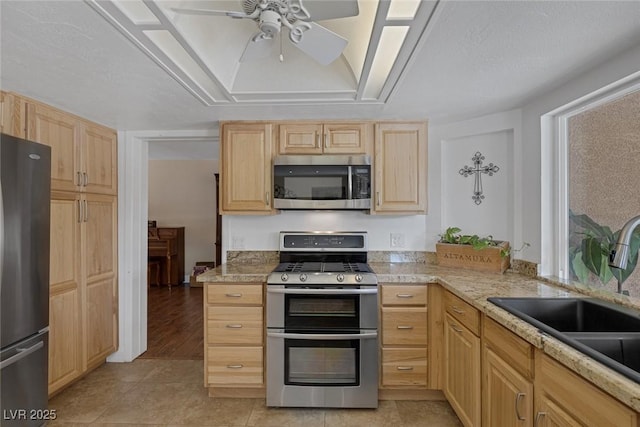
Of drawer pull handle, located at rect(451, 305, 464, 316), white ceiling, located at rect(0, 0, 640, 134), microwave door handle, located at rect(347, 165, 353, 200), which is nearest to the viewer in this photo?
white ceiling, located at rect(0, 0, 640, 134)

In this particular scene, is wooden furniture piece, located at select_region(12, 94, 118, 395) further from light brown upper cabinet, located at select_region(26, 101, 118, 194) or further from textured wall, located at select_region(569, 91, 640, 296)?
textured wall, located at select_region(569, 91, 640, 296)

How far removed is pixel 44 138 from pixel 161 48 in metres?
1.29

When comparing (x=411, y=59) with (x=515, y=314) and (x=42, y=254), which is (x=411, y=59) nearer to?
(x=515, y=314)

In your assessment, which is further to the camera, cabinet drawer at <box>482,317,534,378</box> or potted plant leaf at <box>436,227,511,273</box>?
potted plant leaf at <box>436,227,511,273</box>

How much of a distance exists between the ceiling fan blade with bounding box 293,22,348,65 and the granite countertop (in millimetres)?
1416

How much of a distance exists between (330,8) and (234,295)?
6.10 feet

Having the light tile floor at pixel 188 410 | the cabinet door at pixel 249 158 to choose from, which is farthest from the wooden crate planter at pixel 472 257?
the cabinet door at pixel 249 158

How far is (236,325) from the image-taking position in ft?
7.45

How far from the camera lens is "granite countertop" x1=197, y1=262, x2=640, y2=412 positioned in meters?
0.90

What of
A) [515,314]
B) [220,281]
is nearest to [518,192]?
[515,314]

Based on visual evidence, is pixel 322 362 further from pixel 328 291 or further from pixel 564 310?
pixel 564 310

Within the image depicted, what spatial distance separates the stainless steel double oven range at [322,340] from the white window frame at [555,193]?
1.23 meters

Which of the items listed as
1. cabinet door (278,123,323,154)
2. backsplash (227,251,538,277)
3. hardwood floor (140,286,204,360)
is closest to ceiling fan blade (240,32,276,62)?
cabinet door (278,123,323,154)

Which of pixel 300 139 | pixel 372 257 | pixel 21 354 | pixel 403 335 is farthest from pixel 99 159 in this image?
pixel 403 335
